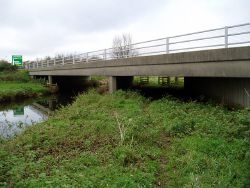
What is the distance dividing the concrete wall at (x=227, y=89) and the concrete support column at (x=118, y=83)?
5.64 metres

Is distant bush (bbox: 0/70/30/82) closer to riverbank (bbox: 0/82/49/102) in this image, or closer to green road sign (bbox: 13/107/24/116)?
riverbank (bbox: 0/82/49/102)

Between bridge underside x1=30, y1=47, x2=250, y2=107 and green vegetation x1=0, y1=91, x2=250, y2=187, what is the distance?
5.22 feet

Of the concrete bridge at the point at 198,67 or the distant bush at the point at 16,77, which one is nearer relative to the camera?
the concrete bridge at the point at 198,67

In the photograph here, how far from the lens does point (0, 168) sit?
7.21 meters

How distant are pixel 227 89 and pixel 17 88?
79.2 feet

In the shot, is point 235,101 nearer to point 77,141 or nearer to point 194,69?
point 194,69

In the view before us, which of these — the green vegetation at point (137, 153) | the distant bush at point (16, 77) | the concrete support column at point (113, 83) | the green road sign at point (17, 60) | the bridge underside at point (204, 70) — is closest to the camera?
the green vegetation at point (137, 153)

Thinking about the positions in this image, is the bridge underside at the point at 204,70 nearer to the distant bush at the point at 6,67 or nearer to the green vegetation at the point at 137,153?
the green vegetation at the point at 137,153

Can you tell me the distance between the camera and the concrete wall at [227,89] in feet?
42.4

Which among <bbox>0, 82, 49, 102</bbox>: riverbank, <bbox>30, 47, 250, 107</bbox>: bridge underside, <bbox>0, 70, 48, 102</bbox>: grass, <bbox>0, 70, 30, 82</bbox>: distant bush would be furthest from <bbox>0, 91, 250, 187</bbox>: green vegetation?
<bbox>0, 70, 30, 82</bbox>: distant bush

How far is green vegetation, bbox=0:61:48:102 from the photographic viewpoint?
29562 millimetres

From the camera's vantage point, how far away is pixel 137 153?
8203mm

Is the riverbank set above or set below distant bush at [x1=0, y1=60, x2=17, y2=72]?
below

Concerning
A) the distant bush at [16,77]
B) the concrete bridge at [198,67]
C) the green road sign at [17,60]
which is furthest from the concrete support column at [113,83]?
the green road sign at [17,60]
